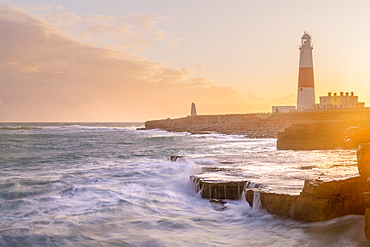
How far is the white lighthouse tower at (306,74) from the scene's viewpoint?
46.8 m

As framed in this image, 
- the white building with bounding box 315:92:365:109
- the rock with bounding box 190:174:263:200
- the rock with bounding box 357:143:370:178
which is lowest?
the rock with bounding box 190:174:263:200

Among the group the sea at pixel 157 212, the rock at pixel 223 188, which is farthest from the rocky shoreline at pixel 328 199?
the rock at pixel 223 188

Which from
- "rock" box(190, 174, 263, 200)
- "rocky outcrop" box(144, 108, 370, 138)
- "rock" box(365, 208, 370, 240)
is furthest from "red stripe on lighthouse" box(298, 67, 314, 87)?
"rock" box(365, 208, 370, 240)

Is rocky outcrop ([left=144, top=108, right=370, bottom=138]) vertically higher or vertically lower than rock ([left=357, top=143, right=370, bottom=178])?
higher

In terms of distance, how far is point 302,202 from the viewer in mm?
7090

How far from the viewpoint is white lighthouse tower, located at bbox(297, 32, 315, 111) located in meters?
46.8

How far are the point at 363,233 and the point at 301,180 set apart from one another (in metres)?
3.16

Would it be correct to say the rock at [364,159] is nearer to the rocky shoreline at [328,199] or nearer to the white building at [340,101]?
the rocky shoreline at [328,199]

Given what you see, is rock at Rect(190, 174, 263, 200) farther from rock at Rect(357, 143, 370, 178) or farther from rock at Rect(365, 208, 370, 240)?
rock at Rect(365, 208, 370, 240)

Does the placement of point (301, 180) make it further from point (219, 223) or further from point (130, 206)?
point (130, 206)

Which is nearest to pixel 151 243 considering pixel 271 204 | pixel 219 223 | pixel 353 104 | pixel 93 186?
pixel 219 223

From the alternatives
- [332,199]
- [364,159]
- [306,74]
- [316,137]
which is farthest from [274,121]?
[332,199]

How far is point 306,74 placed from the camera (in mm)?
46781

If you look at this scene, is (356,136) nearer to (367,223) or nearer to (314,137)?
(314,137)
